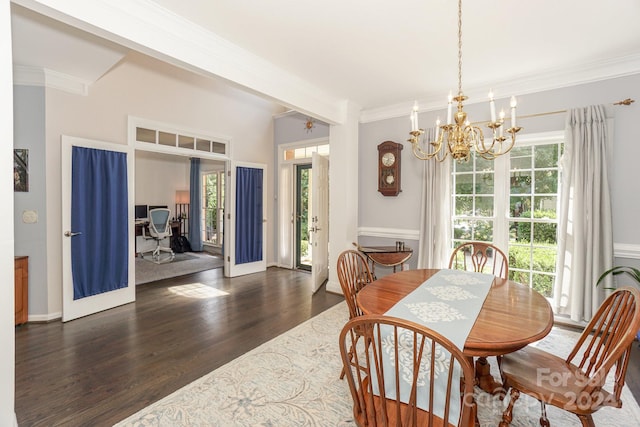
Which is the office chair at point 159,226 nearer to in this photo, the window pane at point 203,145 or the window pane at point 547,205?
the window pane at point 203,145

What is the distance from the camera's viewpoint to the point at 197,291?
445cm

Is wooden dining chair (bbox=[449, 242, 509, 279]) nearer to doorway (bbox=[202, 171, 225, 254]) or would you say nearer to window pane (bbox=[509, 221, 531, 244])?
window pane (bbox=[509, 221, 531, 244])

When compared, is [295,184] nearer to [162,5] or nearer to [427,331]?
[162,5]

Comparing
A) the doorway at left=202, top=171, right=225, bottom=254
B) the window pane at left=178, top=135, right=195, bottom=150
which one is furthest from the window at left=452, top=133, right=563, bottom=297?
the doorway at left=202, top=171, right=225, bottom=254

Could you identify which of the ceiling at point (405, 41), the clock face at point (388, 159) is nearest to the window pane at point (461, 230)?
the clock face at point (388, 159)

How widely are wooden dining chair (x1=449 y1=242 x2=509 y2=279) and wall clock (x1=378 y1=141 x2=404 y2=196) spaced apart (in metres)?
1.15

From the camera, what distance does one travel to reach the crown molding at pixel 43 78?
3.14 meters

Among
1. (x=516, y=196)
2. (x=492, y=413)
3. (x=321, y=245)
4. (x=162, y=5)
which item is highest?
(x=162, y=5)

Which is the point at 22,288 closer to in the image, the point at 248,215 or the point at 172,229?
the point at 248,215

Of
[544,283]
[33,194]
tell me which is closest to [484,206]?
[544,283]

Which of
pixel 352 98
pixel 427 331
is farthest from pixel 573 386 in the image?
pixel 352 98

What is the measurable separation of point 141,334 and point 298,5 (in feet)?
10.6

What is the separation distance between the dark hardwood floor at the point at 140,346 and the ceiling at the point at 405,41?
2.69m

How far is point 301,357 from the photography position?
8.56ft
